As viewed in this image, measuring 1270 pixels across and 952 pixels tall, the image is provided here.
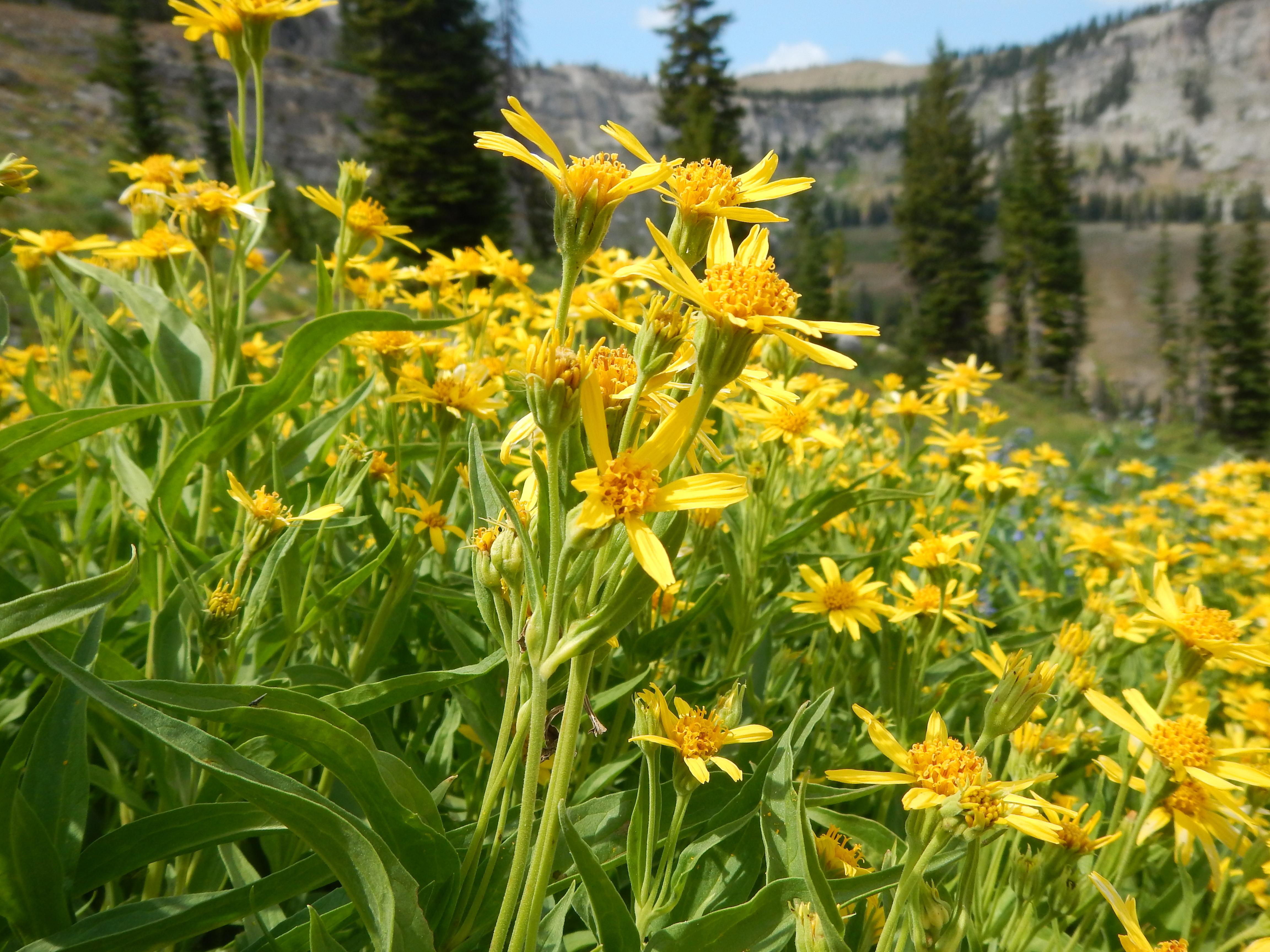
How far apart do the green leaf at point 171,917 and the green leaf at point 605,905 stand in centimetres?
36

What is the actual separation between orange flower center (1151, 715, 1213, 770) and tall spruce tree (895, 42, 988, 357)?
47332 mm

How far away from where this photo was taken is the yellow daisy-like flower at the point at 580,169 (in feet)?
3.18

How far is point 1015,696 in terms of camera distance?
3.80ft

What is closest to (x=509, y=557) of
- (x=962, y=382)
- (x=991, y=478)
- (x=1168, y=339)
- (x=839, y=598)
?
(x=839, y=598)

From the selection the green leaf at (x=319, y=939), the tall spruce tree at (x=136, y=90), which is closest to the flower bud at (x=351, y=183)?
the green leaf at (x=319, y=939)

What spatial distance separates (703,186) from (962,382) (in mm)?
2654

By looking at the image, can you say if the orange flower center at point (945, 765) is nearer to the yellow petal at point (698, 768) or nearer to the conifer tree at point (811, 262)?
the yellow petal at point (698, 768)

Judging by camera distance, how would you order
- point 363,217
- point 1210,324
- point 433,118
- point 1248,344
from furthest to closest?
point 1210,324 < point 1248,344 < point 433,118 < point 363,217

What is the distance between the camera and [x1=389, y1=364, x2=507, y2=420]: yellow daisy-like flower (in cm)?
176

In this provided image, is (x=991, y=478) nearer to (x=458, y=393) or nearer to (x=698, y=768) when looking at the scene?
(x=458, y=393)

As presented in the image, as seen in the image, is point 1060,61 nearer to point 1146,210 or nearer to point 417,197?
point 1146,210

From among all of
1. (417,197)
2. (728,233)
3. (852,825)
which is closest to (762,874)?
(852,825)

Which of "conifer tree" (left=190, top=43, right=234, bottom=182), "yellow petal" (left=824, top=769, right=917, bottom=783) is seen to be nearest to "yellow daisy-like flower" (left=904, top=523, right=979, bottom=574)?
"yellow petal" (left=824, top=769, right=917, bottom=783)

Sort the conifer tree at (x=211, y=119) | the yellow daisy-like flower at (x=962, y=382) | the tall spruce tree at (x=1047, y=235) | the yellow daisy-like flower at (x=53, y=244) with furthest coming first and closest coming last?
the tall spruce tree at (x=1047, y=235), the conifer tree at (x=211, y=119), the yellow daisy-like flower at (x=962, y=382), the yellow daisy-like flower at (x=53, y=244)
